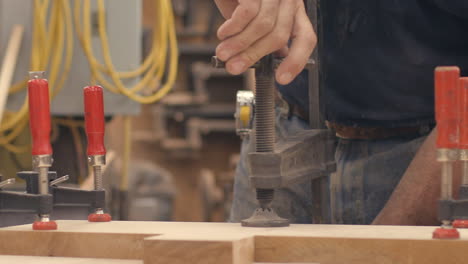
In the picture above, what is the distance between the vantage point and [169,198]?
488cm

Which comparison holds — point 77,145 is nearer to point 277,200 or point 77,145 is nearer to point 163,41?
point 163,41

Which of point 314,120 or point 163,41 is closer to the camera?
point 314,120

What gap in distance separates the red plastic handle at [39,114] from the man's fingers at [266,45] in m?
0.24

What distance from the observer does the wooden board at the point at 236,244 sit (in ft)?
2.76

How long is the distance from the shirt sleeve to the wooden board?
465 mm

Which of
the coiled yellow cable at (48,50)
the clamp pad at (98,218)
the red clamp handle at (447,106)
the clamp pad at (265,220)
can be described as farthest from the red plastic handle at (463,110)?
the coiled yellow cable at (48,50)

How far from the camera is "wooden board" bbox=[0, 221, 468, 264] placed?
2.76 feet

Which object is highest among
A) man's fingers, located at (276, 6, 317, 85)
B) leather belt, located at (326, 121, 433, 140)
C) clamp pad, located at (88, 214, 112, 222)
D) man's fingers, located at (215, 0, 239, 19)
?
man's fingers, located at (215, 0, 239, 19)

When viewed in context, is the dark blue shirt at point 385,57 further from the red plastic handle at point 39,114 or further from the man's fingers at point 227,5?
the red plastic handle at point 39,114

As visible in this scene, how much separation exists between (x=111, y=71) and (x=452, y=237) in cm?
130

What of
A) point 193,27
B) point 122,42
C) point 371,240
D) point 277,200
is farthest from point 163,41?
point 193,27

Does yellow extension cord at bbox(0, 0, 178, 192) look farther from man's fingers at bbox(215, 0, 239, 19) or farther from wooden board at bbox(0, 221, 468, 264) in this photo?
wooden board at bbox(0, 221, 468, 264)

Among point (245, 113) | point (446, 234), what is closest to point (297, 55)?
point (245, 113)

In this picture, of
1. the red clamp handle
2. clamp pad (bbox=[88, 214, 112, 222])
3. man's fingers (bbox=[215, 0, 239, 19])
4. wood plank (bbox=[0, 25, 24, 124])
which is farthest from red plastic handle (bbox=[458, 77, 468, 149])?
wood plank (bbox=[0, 25, 24, 124])
